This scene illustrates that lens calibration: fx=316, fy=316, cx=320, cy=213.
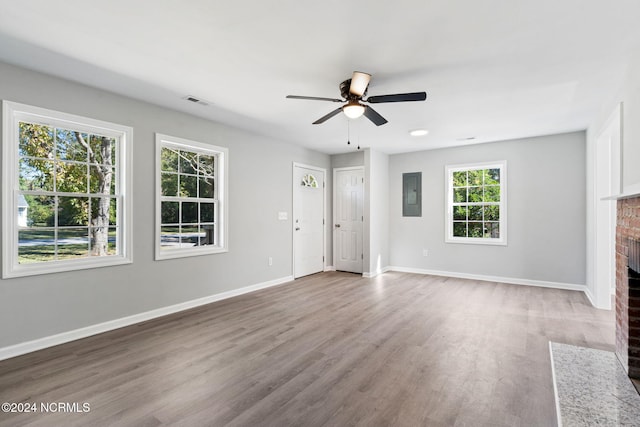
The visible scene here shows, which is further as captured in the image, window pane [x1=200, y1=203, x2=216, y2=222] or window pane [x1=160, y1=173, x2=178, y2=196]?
window pane [x1=200, y1=203, x2=216, y2=222]

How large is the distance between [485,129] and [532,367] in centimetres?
349

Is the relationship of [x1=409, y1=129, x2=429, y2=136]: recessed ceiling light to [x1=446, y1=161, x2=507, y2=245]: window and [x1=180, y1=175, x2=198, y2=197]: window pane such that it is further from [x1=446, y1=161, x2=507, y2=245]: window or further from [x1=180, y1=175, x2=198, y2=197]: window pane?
[x1=180, y1=175, x2=198, y2=197]: window pane

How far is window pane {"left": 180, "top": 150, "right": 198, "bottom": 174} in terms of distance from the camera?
427 centimetres

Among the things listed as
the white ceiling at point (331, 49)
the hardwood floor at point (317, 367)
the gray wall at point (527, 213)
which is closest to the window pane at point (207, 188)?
the white ceiling at point (331, 49)

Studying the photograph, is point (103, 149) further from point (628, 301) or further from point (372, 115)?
point (628, 301)

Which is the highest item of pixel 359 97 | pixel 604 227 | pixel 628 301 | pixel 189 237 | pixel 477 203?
pixel 359 97

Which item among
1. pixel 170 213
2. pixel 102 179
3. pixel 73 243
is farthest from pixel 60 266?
pixel 170 213

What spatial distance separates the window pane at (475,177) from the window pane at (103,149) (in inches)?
227

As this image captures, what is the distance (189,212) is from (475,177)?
5073mm

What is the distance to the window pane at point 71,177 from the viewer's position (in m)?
3.16

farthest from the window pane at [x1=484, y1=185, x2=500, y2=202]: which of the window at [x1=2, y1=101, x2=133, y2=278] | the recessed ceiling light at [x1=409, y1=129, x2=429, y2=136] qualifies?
the window at [x1=2, y1=101, x2=133, y2=278]

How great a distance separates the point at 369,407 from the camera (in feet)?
6.73

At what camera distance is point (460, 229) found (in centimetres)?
614

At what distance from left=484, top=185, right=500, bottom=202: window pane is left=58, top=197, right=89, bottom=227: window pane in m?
6.11
